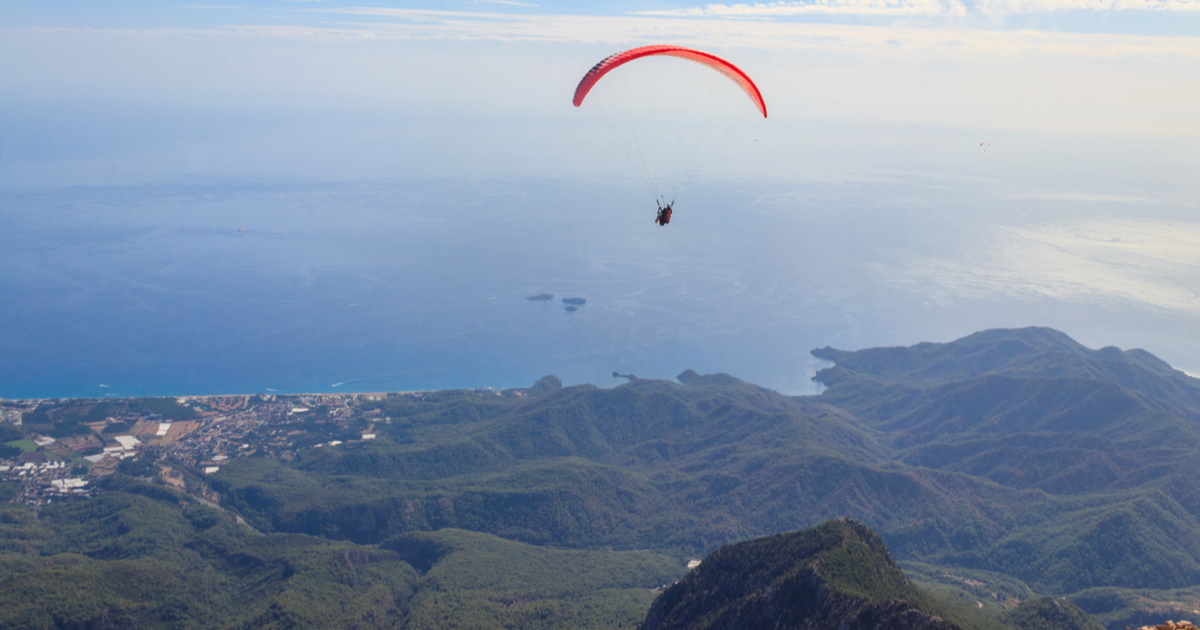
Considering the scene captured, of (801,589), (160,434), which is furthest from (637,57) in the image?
(160,434)

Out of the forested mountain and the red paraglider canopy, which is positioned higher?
the red paraglider canopy

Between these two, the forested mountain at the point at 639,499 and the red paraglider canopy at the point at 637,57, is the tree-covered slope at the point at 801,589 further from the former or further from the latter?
the red paraglider canopy at the point at 637,57

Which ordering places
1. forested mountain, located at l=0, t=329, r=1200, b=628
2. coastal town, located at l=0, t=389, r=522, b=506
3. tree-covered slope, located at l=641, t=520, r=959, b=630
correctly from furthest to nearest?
1. coastal town, located at l=0, t=389, r=522, b=506
2. forested mountain, located at l=0, t=329, r=1200, b=628
3. tree-covered slope, located at l=641, t=520, r=959, b=630

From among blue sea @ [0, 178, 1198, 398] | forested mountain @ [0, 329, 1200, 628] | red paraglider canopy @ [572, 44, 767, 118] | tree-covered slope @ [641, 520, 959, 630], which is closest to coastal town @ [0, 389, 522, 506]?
forested mountain @ [0, 329, 1200, 628]

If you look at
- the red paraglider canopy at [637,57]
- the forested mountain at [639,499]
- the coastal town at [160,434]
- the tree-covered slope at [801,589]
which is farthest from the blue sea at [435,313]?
the red paraglider canopy at [637,57]

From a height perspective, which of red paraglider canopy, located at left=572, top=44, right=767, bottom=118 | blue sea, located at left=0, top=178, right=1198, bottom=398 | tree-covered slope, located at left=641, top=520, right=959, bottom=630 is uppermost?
red paraglider canopy, located at left=572, top=44, right=767, bottom=118

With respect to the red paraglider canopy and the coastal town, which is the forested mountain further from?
the red paraglider canopy

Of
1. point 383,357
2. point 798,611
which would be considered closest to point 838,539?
point 798,611
